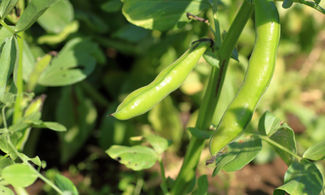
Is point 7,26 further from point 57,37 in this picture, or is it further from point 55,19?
point 57,37

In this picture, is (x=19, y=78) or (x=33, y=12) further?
(x=19, y=78)

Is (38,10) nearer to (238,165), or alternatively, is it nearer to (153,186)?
(238,165)

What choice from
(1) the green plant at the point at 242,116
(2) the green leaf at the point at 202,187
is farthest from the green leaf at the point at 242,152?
(2) the green leaf at the point at 202,187

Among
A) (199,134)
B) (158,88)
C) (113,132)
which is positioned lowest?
(113,132)

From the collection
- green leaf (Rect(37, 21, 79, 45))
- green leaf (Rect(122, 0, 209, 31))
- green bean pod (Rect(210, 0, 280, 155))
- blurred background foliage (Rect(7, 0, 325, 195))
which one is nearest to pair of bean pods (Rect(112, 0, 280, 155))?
green bean pod (Rect(210, 0, 280, 155))

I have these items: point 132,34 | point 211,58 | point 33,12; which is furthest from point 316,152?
point 132,34

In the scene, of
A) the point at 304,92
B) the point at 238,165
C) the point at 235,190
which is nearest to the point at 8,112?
the point at 238,165

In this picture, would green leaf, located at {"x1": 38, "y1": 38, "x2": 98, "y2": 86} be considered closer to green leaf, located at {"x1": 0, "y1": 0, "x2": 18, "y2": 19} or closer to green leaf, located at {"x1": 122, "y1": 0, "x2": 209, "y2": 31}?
green leaf, located at {"x1": 122, "y1": 0, "x2": 209, "y2": 31}
